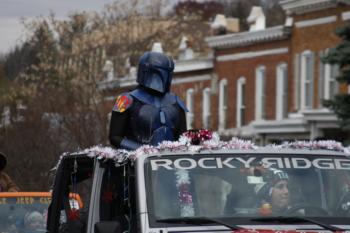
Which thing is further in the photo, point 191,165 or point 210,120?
point 210,120

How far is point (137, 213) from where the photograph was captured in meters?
7.60

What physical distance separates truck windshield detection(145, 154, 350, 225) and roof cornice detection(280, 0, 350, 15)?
31394 millimetres

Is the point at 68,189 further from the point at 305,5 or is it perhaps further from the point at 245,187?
the point at 305,5

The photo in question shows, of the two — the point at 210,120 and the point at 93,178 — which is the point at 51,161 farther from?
the point at 210,120

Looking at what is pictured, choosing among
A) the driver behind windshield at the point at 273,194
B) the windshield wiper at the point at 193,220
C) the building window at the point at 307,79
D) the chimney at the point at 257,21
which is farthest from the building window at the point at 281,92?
the windshield wiper at the point at 193,220

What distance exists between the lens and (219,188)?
786 cm

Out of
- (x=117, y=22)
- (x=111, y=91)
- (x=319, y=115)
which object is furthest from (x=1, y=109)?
(x=117, y=22)

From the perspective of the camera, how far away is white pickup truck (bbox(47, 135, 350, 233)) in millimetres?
7609

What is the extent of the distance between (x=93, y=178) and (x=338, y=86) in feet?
105

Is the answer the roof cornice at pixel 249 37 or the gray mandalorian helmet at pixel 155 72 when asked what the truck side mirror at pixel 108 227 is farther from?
the roof cornice at pixel 249 37

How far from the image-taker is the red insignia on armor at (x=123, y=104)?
30.1ft

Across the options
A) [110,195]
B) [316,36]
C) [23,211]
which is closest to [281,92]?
[316,36]

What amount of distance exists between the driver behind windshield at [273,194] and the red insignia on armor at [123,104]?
1.58m

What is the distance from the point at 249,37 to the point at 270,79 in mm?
2043
